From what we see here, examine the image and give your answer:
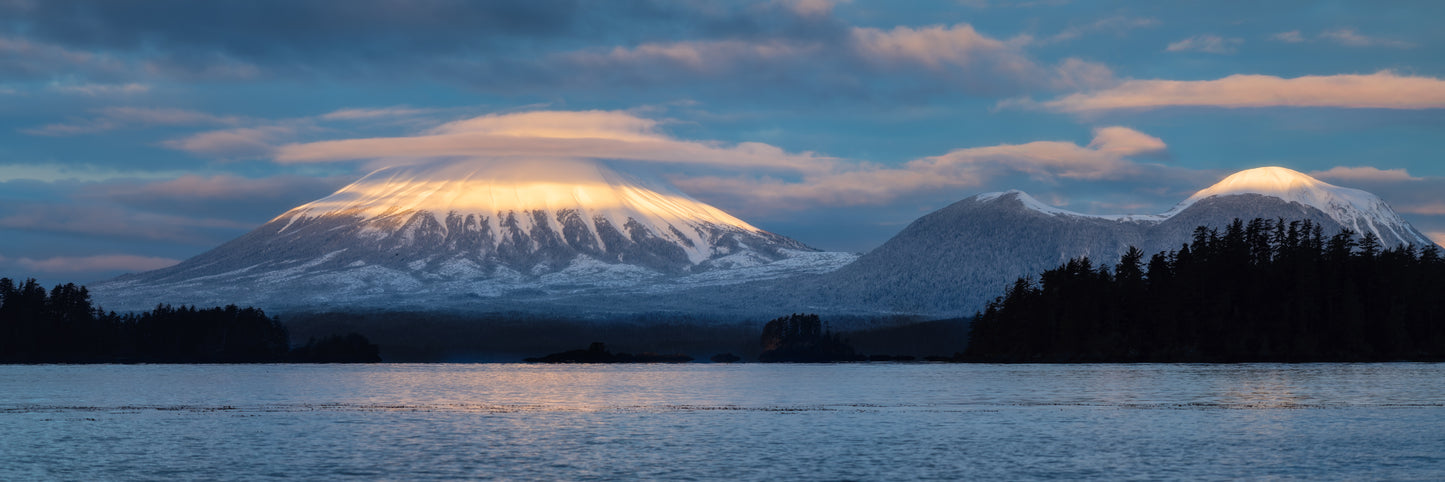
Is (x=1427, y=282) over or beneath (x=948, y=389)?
over

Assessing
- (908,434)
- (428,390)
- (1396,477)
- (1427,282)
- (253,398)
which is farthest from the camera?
(1427,282)

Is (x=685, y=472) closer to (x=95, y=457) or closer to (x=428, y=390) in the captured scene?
(x=95, y=457)

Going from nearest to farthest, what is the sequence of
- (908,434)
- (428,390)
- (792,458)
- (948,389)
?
(792,458), (908,434), (948,389), (428,390)

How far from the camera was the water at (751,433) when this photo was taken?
191 ft

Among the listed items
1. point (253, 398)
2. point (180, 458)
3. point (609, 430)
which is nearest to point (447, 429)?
point (609, 430)

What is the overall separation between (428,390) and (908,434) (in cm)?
7434

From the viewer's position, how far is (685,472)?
57156mm

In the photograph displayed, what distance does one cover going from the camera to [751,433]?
76562 millimetres

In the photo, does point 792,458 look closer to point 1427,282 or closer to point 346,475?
point 346,475

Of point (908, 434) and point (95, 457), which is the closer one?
point (95, 457)

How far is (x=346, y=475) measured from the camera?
56219mm

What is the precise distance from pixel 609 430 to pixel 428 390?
6431cm

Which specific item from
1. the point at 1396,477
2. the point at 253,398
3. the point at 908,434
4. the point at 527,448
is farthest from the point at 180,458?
the point at 253,398

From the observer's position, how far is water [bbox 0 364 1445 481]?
58250 mm
